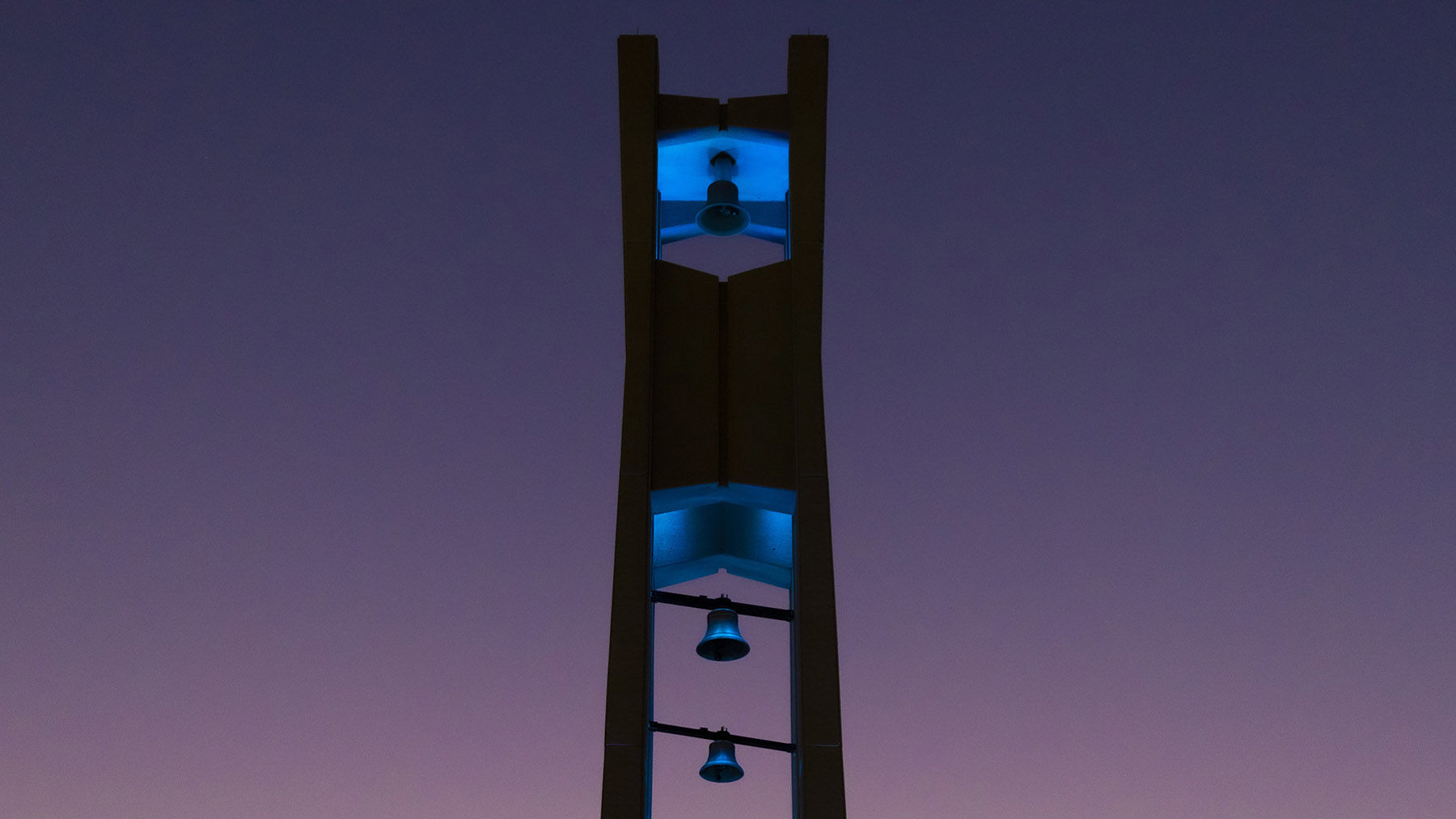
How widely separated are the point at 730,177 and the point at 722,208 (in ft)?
2.14

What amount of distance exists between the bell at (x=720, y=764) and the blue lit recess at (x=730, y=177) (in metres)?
4.73

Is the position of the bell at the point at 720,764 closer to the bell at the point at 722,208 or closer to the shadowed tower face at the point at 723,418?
the shadowed tower face at the point at 723,418

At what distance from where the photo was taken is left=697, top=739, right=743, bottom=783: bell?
1319 cm

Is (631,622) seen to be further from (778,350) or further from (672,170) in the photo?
(672,170)

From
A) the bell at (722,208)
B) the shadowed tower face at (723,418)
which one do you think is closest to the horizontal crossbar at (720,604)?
the shadowed tower face at (723,418)

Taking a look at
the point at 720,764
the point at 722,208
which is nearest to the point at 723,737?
the point at 720,764

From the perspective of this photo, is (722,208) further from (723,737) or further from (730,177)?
(723,737)

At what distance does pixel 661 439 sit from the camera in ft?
44.8

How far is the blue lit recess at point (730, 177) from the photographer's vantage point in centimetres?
1509

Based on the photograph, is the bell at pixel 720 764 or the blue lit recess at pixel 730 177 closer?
the bell at pixel 720 764

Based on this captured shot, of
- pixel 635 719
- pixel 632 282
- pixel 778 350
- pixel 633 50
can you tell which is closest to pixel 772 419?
pixel 778 350

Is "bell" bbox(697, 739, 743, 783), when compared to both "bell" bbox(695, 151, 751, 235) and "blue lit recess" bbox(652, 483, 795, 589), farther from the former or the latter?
"bell" bbox(695, 151, 751, 235)

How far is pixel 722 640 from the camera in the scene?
13.5m

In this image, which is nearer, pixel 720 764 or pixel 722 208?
pixel 720 764
